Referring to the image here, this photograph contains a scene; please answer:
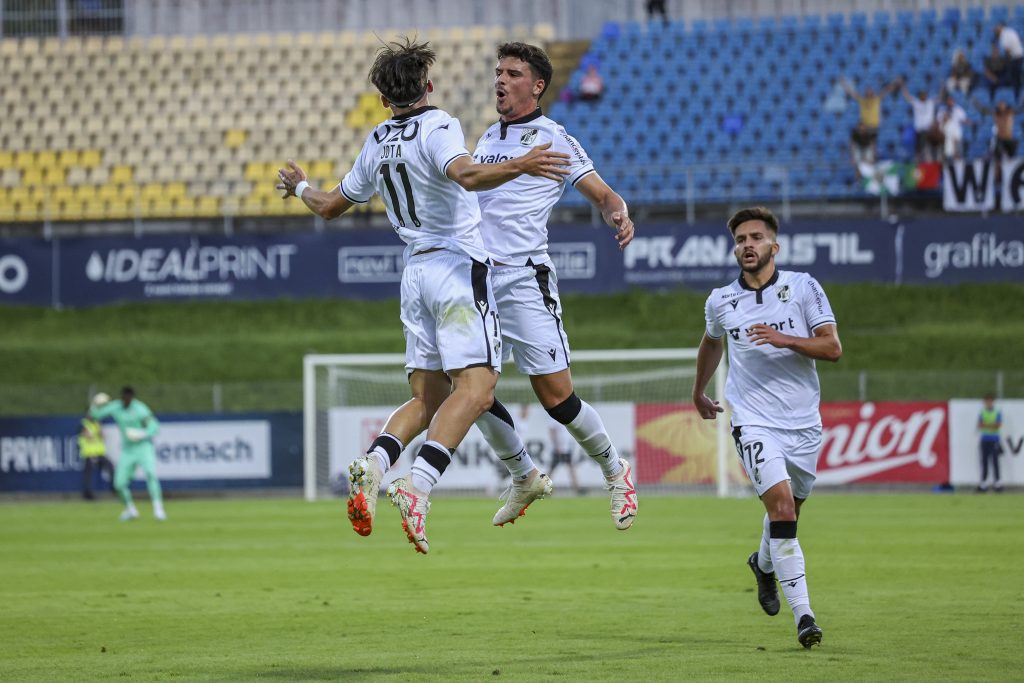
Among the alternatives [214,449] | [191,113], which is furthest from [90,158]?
[214,449]

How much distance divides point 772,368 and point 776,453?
600 millimetres

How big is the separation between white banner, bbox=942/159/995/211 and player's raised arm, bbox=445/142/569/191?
908 inches

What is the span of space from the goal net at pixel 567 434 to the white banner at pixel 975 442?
3.81 m

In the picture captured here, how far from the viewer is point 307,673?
8.24 metres

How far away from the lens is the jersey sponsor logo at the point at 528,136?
860cm

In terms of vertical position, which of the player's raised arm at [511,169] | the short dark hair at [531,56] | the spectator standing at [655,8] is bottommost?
the player's raised arm at [511,169]

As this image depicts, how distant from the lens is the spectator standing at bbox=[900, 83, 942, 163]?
3023 centimetres

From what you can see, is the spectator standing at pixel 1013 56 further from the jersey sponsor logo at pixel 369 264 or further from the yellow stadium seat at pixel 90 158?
the yellow stadium seat at pixel 90 158

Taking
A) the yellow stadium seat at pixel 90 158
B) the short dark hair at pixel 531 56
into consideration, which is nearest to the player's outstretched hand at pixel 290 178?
the short dark hair at pixel 531 56

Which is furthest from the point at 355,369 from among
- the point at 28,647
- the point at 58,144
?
the point at 28,647

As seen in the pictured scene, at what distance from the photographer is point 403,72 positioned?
805cm

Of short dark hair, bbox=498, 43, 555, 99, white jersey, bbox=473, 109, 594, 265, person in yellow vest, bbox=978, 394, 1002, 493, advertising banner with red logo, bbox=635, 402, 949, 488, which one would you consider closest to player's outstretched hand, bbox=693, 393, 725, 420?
white jersey, bbox=473, 109, 594, 265

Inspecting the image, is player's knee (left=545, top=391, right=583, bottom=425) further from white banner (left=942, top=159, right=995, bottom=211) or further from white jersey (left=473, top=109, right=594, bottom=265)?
white banner (left=942, top=159, right=995, bottom=211)

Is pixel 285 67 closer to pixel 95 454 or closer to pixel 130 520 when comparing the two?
pixel 95 454
